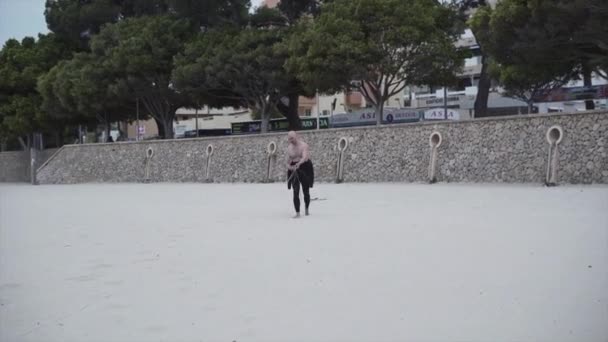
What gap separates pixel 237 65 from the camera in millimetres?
32125

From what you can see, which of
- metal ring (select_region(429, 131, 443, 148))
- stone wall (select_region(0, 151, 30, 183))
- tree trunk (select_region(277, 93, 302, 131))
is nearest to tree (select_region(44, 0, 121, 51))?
stone wall (select_region(0, 151, 30, 183))

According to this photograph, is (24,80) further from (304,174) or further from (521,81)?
(304,174)

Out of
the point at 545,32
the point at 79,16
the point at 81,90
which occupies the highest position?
the point at 79,16

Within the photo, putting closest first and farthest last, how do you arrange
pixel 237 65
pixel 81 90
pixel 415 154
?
1. pixel 415 154
2. pixel 237 65
3. pixel 81 90

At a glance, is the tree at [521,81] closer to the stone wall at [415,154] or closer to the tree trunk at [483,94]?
the tree trunk at [483,94]

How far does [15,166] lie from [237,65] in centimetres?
3115

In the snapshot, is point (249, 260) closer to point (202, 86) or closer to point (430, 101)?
point (202, 86)

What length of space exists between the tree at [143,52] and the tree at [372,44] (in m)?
9.51

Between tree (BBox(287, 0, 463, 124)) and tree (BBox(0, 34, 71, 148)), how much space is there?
25270 mm

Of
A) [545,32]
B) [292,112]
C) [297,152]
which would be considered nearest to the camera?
[297,152]

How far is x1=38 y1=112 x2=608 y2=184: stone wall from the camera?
17.9 metres

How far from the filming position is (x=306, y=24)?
104 feet

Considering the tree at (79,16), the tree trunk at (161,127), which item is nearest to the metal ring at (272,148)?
the tree trunk at (161,127)

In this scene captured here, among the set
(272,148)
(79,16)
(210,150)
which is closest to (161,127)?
(79,16)
